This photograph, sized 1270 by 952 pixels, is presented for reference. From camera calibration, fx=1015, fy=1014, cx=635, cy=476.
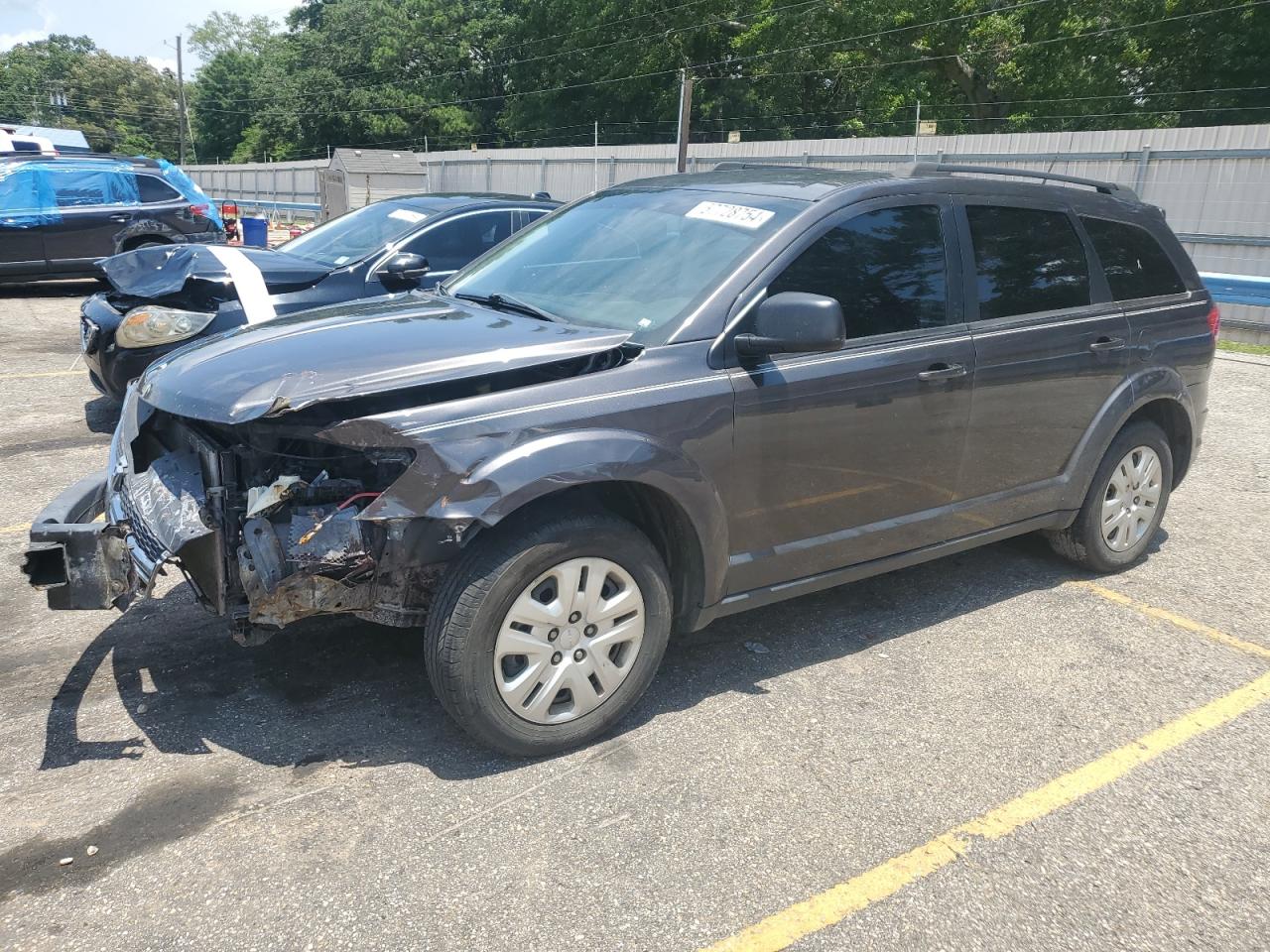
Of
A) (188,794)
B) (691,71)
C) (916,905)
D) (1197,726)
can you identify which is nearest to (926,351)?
(1197,726)

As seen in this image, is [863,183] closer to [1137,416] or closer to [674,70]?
[1137,416]

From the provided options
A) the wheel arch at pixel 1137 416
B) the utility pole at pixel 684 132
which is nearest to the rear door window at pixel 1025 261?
the wheel arch at pixel 1137 416

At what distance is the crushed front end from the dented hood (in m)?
0.12

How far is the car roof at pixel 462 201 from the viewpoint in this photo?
7762 mm

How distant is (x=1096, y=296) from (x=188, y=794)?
13.8ft

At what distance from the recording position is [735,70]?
1811 inches

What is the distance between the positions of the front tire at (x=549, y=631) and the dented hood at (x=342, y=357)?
1.79 ft

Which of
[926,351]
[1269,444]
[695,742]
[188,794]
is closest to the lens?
[188,794]

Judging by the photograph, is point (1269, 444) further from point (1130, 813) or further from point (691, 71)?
point (691, 71)

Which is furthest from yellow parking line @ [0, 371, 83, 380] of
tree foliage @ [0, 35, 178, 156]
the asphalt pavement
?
tree foliage @ [0, 35, 178, 156]

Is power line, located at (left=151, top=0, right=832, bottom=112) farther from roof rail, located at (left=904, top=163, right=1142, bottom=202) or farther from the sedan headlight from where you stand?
the sedan headlight

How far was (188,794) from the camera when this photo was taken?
9.99 feet

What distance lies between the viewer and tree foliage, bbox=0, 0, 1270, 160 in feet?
109

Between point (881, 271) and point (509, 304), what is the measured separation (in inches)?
56.8
